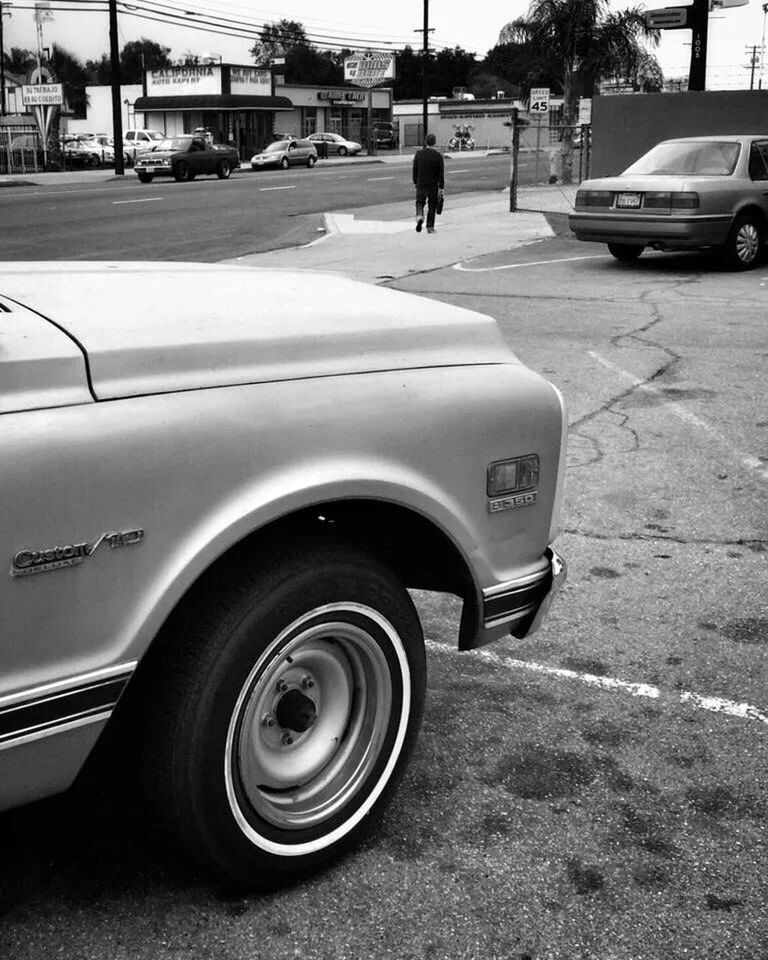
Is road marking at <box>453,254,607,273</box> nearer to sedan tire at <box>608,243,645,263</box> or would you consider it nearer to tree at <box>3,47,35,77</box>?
sedan tire at <box>608,243,645,263</box>

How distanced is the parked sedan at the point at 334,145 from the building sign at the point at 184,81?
34.1ft

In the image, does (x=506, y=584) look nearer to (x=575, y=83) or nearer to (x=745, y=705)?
(x=745, y=705)

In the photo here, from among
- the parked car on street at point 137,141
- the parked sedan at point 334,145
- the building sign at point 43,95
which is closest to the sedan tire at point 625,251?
the building sign at point 43,95

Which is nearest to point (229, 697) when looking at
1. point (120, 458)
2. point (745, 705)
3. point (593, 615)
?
point (120, 458)

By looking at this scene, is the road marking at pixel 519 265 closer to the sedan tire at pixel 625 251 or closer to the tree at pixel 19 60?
the sedan tire at pixel 625 251

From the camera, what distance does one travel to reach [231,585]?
2475 mm

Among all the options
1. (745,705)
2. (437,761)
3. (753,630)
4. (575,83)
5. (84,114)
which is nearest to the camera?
(437,761)

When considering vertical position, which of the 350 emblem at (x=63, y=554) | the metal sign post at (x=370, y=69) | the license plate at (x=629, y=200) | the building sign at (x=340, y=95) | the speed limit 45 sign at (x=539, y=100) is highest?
the metal sign post at (x=370, y=69)

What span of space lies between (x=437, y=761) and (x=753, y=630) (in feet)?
5.04

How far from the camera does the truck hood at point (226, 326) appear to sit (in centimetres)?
239

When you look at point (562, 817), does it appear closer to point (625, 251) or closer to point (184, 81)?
point (625, 251)

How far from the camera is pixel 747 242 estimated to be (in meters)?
15.1

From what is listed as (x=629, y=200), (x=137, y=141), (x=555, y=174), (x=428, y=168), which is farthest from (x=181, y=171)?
(x=629, y=200)

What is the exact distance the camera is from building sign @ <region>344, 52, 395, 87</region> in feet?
299
